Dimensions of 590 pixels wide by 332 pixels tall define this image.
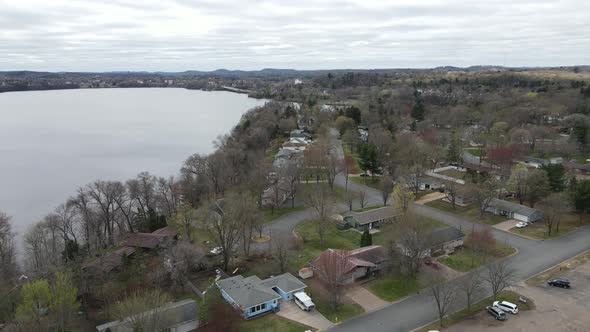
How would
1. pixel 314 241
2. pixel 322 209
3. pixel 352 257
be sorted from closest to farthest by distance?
pixel 352 257, pixel 314 241, pixel 322 209

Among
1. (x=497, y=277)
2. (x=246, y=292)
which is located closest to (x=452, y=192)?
(x=497, y=277)

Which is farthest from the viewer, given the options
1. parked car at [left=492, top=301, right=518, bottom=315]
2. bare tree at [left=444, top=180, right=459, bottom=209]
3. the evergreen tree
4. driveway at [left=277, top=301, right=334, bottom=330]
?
the evergreen tree

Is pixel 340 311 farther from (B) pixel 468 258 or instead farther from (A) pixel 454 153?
(A) pixel 454 153

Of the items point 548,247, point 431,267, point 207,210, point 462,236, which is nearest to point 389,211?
point 462,236

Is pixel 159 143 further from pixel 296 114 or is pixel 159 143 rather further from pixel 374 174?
pixel 374 174

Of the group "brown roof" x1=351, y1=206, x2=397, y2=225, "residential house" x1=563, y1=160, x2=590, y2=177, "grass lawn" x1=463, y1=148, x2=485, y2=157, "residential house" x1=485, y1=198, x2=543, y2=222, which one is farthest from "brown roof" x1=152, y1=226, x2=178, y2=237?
"residential house" x1=563, y1=160, x2=590, y2=177

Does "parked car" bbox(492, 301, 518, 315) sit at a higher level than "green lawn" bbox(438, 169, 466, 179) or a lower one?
lower

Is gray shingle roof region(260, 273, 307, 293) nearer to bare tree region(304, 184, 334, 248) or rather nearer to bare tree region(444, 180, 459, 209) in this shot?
bare tree region(304, 184, 334, 248)
